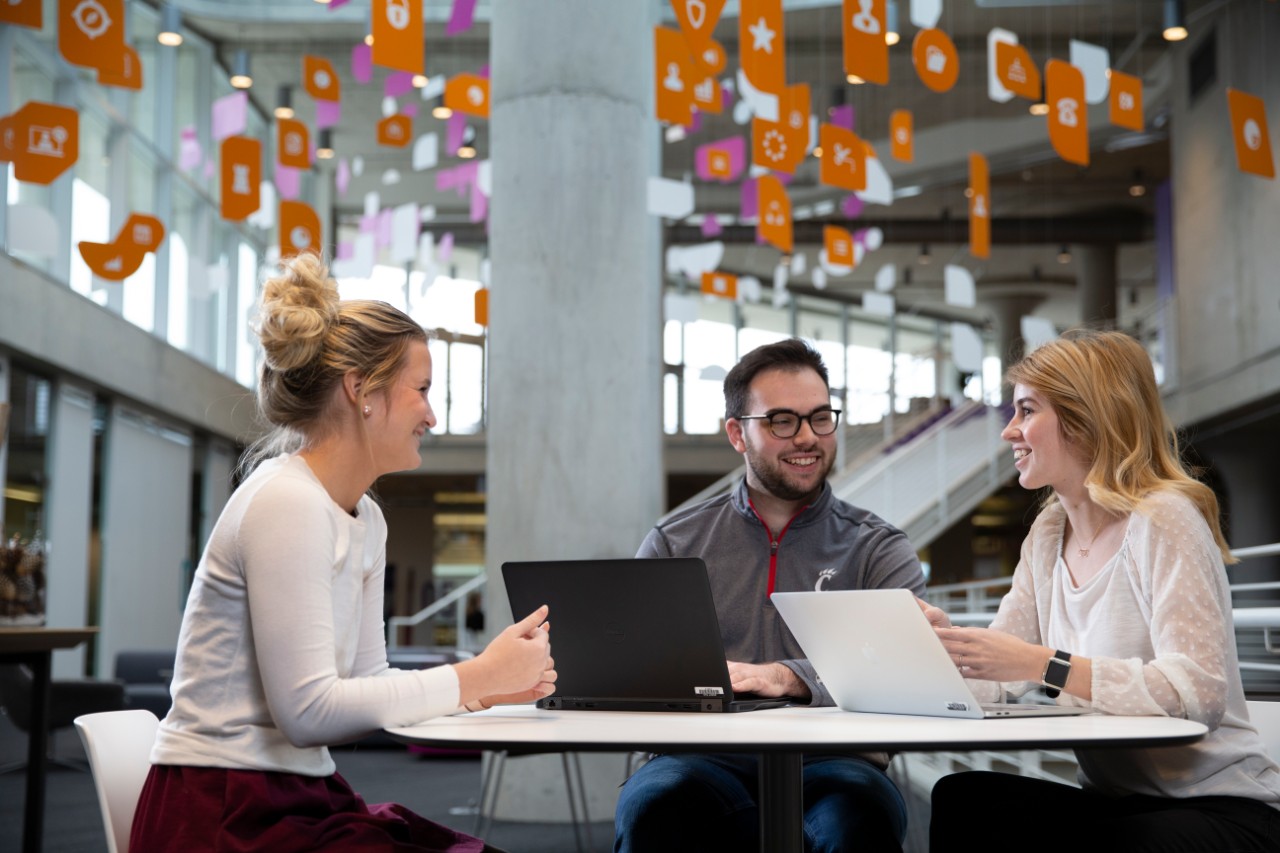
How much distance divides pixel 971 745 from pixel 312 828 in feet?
2.78

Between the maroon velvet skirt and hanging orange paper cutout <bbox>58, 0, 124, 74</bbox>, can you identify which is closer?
the maroon velvet skirt

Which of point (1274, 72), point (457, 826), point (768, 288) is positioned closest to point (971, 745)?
point (457, 826)

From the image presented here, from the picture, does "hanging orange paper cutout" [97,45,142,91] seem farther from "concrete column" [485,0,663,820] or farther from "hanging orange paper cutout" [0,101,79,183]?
"concrete column" [485,0,663,820]

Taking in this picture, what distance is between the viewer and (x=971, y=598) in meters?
8.05

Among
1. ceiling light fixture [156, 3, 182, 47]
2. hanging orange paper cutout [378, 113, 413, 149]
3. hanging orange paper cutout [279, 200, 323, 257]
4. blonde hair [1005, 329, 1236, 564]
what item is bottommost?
blonde hair [1005, 329, 1236, 564]

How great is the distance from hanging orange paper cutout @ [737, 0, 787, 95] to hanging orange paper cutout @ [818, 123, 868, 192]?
3.63ft

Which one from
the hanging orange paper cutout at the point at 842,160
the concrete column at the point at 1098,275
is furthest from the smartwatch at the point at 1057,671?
the concrete column at the point at 1098,275

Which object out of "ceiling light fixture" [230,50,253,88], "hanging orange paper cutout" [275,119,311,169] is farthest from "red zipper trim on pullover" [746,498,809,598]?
"ceiling light fixture" [230,50,253,88]

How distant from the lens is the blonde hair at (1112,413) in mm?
2111

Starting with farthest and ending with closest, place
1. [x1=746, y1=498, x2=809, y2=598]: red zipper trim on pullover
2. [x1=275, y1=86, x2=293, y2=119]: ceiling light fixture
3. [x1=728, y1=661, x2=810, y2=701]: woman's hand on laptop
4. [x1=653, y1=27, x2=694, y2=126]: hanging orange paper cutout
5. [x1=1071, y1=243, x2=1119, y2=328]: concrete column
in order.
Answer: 1. [x1=1071, y1=243, x2=1119, y2=328]: concrete column
2. [x1=275, y1=86, x2=293, y2=119]: ceiling light fixture
3. [x1=653, y1=27, x2=694, y2=126]: hanging orange paper cutout
4. [x1=746, y1=498, x2=809, y2=598]: red zipper trim on pullover
5. [x1=728, y1=661, x2=810, y2=701]: woman's hand on laptop

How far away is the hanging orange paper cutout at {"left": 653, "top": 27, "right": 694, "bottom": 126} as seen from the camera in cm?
572

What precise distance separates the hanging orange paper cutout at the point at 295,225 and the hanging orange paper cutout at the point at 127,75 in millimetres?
2584

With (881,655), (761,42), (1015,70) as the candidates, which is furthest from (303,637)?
(1015,70)

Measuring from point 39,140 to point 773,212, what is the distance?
4147 millimetres
